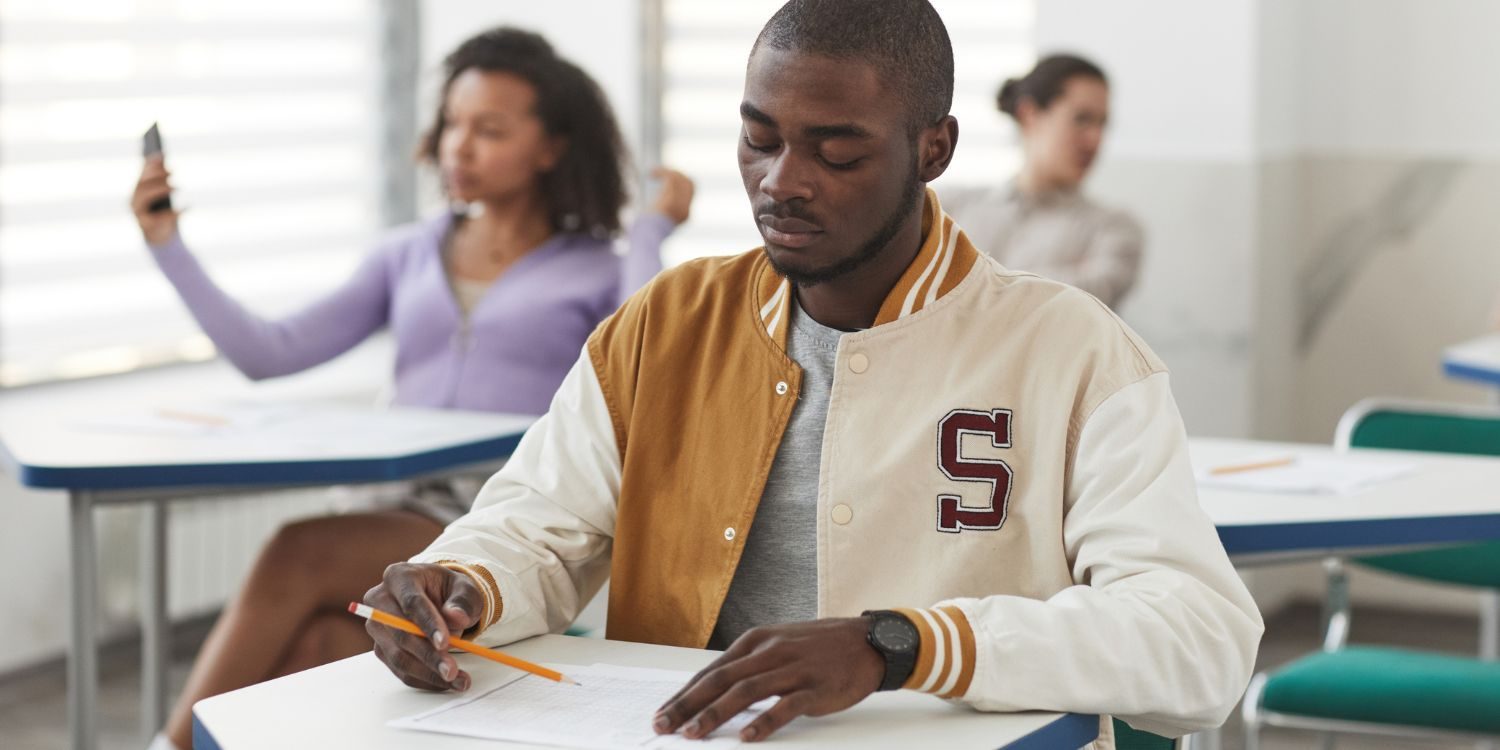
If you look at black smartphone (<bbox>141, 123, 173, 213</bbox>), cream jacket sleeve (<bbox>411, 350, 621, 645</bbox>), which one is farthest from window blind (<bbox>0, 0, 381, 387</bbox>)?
cream jacket sleeve (<bbox>411, 350, 621, 645</bbox>)

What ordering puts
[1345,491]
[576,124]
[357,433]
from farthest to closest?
[576,124]
[357,433]
[1345,491]

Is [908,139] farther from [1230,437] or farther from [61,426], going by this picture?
[1230,437]

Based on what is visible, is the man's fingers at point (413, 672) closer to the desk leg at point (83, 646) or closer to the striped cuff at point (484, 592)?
the striped cuff at point (484, 592)

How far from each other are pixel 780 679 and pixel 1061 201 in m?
3.32

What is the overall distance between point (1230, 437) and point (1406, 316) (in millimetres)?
613

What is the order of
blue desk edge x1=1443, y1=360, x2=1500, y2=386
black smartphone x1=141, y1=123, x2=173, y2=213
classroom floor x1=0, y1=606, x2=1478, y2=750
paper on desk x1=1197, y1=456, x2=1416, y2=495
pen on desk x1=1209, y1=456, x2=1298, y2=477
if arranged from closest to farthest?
paper on desk x1=1197, y1=456, x2=1416, y2=495 → pen on desk x1=1209, y1=456, x2=1298, y2=477 → black smartphone x1=141, y1=123, x2=173, y2=213 → blue desk edge x1=1443, y1=360, x2=1500, y2=386 → classroom floor x1=0, y1=606, x2=1478, y2=750

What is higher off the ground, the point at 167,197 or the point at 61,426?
the point at 167,197

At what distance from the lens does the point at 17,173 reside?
429 cm

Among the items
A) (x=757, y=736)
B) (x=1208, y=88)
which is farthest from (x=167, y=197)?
(x=1208, y=88)

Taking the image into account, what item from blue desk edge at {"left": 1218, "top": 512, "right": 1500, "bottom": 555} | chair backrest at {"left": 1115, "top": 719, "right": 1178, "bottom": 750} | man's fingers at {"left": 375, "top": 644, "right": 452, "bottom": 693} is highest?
man's fingers at {"left": 375, "top": 644, "right": 452, "bottom": 693}

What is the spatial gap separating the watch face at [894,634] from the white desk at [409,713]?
6 centimetres

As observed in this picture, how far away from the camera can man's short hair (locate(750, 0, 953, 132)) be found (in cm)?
160

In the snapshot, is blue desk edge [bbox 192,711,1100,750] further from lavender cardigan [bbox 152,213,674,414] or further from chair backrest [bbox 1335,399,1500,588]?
lavender cardigan [bbox 152,213,674,414]

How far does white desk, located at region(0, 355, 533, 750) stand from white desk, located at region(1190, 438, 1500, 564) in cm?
113
